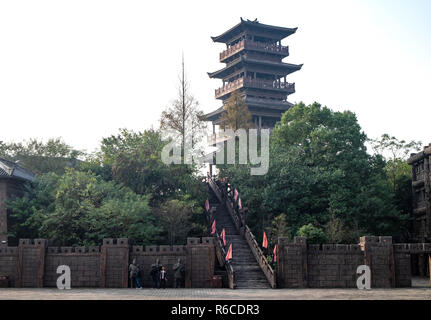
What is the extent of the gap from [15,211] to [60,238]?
158 inches

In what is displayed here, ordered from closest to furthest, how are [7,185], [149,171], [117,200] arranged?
1. [117,200]
2. [7,185]
3. [149,171]

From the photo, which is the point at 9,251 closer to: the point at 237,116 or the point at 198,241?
the point at 198,241

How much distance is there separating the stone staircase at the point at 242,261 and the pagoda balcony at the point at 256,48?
2671cm

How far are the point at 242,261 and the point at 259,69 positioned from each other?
33169 millimetres

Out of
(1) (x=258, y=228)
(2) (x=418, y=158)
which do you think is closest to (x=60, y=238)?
→ (1) (x=258, y=228)

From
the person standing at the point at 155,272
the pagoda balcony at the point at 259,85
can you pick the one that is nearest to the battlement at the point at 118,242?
the person standing at the point at 155,272

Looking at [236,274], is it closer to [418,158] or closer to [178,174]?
→ [178,174]

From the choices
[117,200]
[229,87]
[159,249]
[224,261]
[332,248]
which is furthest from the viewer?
[229,87]

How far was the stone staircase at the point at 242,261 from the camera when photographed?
A: 25906 mm

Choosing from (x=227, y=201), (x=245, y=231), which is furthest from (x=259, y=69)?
(x=245, y=231)

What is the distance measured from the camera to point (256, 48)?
57.9 metres

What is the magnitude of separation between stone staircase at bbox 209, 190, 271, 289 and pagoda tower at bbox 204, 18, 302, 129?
22.3 meters

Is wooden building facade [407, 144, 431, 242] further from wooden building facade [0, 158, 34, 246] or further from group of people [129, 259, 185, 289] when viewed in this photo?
wooden building facade [0, 158, 34, 246]

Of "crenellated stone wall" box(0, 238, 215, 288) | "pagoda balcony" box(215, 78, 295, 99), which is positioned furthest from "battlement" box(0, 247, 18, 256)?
"pagoda balcony" box(215, 78, 295, 99)
